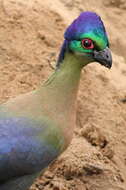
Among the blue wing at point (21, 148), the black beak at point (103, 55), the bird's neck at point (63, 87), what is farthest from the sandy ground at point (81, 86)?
the black beak at point (103, 55)

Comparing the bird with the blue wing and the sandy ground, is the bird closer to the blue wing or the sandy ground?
the blue wing

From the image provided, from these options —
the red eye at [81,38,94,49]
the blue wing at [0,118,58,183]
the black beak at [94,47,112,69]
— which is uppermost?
the red eye at [81,38,94,49]

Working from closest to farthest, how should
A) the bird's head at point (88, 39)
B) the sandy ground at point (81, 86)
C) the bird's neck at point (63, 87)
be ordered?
1. the bird's head at point (88, 39)
2. the bird's neck at point (63, 87)
3. the sandy ground at point (81, 86)

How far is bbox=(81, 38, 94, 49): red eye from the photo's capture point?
2.92 m

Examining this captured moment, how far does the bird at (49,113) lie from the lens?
293cm

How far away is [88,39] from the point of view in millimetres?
2910

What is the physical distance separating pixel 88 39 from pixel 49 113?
1.44 ft

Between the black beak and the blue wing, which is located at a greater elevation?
the black beak

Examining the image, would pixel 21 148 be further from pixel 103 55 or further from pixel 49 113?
pixel 103 55

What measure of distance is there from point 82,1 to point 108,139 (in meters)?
1.74

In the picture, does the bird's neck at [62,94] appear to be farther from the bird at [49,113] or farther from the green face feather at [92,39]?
the green face feather at [92,39]

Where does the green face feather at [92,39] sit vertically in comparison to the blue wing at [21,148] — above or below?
above

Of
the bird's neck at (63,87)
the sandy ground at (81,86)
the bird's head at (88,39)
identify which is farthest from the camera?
the sandy ground at (81,86)

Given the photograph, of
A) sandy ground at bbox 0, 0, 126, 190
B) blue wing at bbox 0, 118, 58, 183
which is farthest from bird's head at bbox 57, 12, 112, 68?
sandy ground at bbox 0, 0, 126, 190
